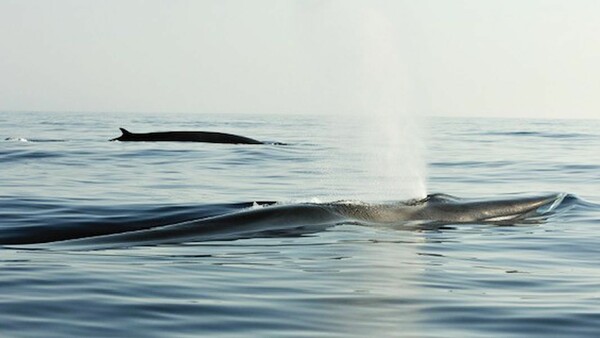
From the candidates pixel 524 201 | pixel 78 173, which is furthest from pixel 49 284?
pixel 78 173

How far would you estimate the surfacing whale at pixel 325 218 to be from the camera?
33.9 ft

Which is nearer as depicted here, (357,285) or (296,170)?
(357,285)

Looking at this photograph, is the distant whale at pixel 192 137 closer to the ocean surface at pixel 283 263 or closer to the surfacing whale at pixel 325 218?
the ocean surface at pixel 283 263

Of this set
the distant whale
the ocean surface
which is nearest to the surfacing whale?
the ocean surface

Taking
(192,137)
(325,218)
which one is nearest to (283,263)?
(325,218)

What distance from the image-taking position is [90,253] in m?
9.31

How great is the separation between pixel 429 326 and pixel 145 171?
621 inches

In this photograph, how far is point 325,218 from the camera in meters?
11.6

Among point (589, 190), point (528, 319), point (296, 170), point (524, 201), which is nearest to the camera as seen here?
point (528, 319)

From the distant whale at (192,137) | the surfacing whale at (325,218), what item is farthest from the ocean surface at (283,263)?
the distant whale at (192,137)

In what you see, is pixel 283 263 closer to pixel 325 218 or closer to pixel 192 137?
pixel 325 218

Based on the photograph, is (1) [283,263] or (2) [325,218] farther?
(2) [325,218]

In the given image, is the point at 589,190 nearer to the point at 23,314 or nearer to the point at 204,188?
the point at 204,188

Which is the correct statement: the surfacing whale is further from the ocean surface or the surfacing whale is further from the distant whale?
the distant whale
